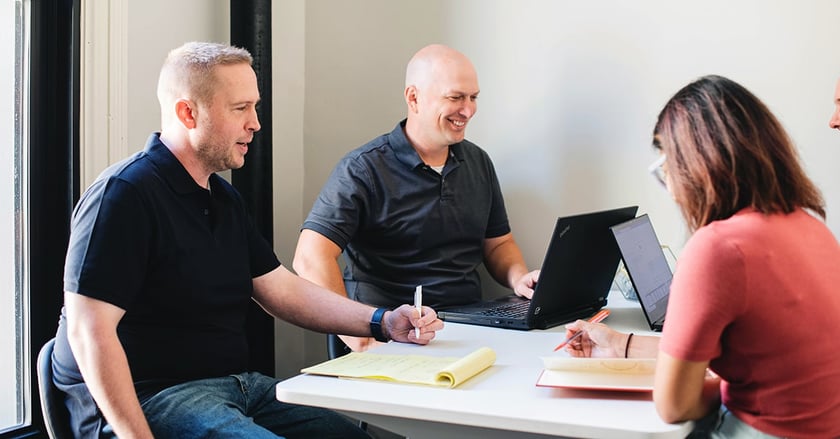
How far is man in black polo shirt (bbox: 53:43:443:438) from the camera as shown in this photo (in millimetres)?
1575

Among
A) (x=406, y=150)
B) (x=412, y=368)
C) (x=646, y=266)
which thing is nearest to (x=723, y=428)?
(x=412, y=368)

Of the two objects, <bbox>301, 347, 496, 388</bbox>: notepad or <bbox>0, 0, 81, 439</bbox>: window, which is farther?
<bbox>0, 0, 81, 439</bbox>: window

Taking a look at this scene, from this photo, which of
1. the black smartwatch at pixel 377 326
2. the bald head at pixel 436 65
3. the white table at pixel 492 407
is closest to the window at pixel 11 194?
the black smartwatch at pixel 377 326

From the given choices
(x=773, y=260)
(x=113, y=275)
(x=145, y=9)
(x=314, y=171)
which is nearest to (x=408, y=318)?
(x=113, y=275)

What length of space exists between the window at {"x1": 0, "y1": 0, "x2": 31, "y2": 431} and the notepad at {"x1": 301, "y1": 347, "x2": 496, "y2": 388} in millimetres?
1052

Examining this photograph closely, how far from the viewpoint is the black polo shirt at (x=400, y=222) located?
2.62m

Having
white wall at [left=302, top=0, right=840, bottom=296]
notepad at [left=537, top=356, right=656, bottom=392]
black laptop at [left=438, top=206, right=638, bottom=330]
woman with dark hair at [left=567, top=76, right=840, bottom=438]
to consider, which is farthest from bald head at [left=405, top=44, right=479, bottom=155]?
woman with dark hair at [left=567, top=76, right=840, bottom=438]

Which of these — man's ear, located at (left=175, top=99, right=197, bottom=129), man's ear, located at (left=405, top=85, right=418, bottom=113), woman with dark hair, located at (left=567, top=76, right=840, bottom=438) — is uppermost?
man's ear, located at (left=405, top=85, right=418, bottom=113)

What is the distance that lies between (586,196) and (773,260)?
1.67m

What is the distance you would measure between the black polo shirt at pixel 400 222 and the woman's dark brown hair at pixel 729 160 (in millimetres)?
1377

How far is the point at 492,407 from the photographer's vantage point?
1362 millimetres

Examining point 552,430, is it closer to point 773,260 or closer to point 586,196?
point 773,260

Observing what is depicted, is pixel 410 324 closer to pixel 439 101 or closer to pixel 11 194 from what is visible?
pixel 439 101

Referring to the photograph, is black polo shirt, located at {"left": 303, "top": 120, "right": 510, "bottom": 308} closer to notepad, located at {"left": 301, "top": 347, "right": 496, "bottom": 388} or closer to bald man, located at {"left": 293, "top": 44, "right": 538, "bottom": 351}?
bald man, located at {"left": 293, "top": 44, "right": 538, "bottom": 351}
